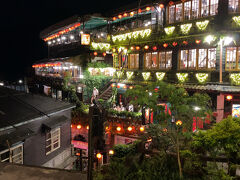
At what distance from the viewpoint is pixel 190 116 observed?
23.3ft

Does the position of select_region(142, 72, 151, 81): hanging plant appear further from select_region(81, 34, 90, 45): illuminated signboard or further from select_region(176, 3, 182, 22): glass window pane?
select_region(81, 34, 90, 45): illuminated signboard

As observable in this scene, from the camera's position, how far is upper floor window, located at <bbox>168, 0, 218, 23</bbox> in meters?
15.7

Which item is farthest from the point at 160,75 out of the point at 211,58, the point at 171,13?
the point at 171,13

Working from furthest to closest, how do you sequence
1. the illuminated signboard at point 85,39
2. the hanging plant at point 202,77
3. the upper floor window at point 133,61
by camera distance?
the illuminated signboard at point 85,39 < the upper floor window at point 133,61 < the hanging plant at point 202,77

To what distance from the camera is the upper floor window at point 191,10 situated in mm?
15742

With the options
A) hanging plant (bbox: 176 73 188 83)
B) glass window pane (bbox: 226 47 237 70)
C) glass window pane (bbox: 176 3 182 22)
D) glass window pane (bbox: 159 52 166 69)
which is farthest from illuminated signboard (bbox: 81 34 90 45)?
glass window pane (bbox: 226 47 237 70)

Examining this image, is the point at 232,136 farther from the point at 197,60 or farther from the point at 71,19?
the point at 71,19

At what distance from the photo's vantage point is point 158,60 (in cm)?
2003

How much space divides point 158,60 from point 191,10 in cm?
A: 540

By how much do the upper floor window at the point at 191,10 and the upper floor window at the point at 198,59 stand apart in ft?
9.38

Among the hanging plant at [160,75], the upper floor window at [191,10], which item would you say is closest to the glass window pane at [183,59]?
the hanging plant at [160,75]

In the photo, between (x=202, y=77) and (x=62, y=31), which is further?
(x=62, y=31)

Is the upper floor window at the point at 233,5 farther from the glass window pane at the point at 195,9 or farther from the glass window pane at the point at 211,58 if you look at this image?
the glass window pane at the point at 211,58

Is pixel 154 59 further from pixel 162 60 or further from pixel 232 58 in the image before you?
pixel 232 58
